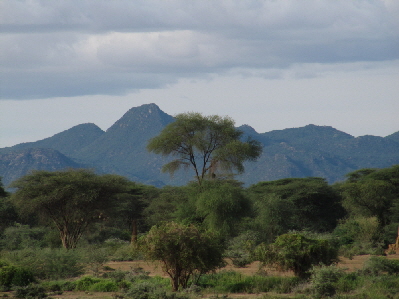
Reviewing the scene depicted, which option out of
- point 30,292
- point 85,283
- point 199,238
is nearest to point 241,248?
point 85,283

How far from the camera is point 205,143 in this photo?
154 ft

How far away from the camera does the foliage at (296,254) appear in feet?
66.3

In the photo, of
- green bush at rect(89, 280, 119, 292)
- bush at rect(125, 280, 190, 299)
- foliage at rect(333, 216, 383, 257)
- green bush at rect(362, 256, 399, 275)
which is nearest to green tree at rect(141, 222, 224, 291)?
bush at rect(125, 280, 190, 299)

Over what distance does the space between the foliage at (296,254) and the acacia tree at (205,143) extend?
24099 mm

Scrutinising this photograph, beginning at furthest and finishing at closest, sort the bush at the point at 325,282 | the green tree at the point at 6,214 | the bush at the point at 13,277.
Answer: the green tree at the point at 6,214 → the bush at the point at 13,277 → the bush at the point at 325,282

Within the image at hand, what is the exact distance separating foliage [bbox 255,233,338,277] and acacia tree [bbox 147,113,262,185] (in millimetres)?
24099

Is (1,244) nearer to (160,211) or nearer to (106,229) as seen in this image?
(106,229)

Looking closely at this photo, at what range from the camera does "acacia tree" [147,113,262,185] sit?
4571 cm

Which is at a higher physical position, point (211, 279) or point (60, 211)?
point (60, 211)

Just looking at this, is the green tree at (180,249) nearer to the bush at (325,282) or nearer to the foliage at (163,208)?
the bush at (325,282)

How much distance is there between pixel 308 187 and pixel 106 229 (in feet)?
65.6

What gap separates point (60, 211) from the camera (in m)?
35.6

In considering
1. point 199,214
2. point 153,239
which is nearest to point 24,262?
point 153,239

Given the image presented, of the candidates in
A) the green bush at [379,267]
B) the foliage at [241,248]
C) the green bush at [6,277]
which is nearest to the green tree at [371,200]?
the foliage at [241,248]
